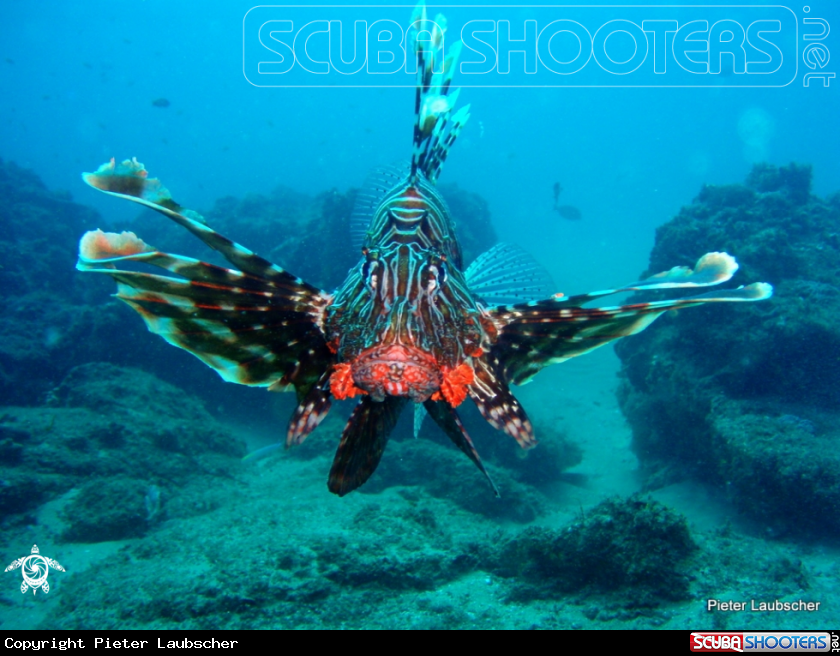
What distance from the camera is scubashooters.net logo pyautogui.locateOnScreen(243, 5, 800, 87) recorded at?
280 ft

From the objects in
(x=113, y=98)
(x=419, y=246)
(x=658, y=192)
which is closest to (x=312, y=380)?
(x=419, y=246)

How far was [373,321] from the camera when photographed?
195 cm

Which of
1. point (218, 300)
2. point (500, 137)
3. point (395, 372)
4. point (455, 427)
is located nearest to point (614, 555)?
point (455, 427)

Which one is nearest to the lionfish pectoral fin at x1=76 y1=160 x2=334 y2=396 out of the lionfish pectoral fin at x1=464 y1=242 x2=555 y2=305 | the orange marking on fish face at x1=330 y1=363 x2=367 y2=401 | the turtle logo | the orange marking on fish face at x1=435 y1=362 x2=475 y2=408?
the orange marking on fish face at x1=330 y1=363 x2=367 y2=401

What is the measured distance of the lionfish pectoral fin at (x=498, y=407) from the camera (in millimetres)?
2296

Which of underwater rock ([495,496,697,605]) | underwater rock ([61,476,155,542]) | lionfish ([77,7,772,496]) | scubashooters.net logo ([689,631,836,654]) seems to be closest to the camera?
lionfish ([77,7,772,496])

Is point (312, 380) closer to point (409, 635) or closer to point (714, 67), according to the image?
point (409, 635)

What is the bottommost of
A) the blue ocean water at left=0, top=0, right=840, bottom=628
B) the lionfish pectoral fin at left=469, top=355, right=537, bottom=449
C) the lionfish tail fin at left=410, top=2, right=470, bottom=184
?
the lionfish pectoral fin at left=469, top=355, right=537, bottom=449

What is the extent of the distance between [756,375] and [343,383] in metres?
8.85

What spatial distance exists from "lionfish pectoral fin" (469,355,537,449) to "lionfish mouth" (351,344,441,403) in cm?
53

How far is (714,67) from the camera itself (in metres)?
97.0

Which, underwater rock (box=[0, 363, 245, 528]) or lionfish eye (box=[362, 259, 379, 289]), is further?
underwater rock (box=[0, 363, 245, 528])

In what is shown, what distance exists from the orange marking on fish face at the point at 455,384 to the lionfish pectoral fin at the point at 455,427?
0.12 m

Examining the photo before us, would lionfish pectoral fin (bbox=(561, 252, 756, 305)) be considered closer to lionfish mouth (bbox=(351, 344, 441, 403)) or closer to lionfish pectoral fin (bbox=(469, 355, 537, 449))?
lionfish pectoral fin (bbox=(469, 355, 537, 449))
